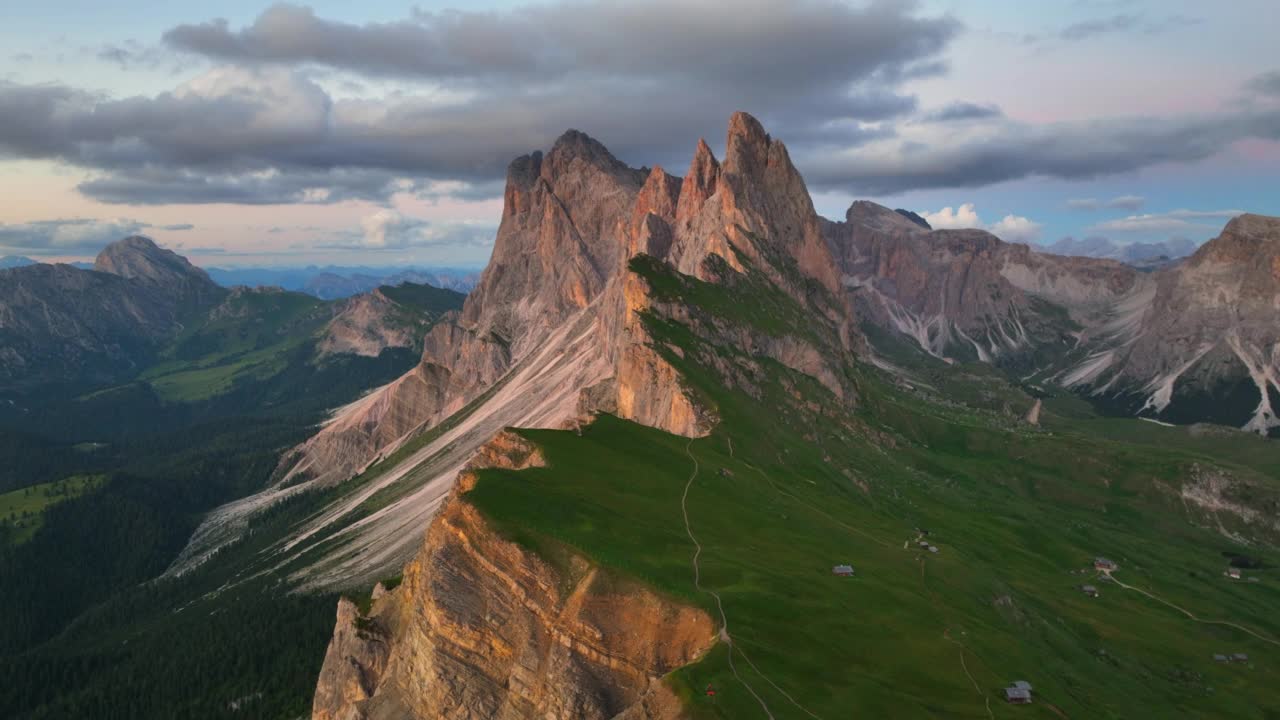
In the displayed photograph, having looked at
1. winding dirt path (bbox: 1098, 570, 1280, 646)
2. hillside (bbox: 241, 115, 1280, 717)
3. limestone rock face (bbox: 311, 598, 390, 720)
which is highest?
hillside (bbox: 241, 115, 1280, 717)

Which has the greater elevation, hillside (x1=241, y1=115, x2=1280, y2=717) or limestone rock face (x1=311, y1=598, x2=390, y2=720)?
Answer: hillside (x1=241, y1=115, x2=1280, y2=717)

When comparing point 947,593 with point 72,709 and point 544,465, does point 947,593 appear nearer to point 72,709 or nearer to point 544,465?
point 544,465

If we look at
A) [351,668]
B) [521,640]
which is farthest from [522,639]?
[351,668]

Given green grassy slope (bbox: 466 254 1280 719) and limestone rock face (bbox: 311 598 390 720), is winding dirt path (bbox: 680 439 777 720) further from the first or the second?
limestone rock face (bbox: 311 598 390 720)

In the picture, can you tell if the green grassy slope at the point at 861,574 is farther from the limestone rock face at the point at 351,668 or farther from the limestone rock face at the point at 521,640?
the limestone rock face at the point at 351,668

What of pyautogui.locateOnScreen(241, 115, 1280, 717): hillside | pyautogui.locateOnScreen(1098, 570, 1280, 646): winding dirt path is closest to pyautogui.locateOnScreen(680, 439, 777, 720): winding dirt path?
pyautogui.locateOnScreen(241, 115, 1280, 717): hillside

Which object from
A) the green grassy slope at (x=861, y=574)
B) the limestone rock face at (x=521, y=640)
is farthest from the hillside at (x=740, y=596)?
the green grassy slope at (x=861, y=574)

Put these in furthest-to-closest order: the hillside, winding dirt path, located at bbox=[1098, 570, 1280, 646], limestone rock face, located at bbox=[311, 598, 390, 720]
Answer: winding dirt path, located at bbox=[1098, 570, 1280, 646] → limestone rock face, located at bbox=[311, 598, 390, 720] → the hillside
